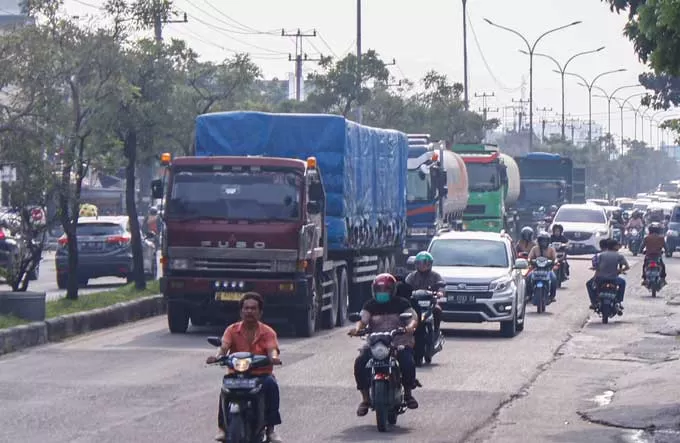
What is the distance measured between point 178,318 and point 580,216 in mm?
30765

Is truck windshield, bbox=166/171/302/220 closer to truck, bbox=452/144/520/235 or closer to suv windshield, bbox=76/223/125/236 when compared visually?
suv windshield, bbox=76/223/125/236

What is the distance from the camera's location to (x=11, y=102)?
22281 millimetres

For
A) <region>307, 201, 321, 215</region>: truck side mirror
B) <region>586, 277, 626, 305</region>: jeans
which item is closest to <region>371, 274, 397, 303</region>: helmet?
<region>307, 201, 321, 215</region>: truck side mirror

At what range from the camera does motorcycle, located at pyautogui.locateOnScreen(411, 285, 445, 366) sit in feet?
58.6

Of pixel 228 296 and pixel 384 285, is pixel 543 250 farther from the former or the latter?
pixel 384 285

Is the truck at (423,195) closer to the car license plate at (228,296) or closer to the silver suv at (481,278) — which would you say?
the silver suv at (481,278)

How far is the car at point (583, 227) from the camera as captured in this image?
50344 mm

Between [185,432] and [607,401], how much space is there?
5.07 meters

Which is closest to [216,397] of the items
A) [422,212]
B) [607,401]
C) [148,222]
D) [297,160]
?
[607,401]

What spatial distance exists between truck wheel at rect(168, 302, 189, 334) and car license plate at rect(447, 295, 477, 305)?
4041 mm

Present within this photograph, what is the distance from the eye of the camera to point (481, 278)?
22.7m

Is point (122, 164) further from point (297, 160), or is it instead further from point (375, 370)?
point (375, 370)

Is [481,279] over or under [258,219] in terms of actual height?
under

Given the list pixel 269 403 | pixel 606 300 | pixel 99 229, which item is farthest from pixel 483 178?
pixel 269 403
